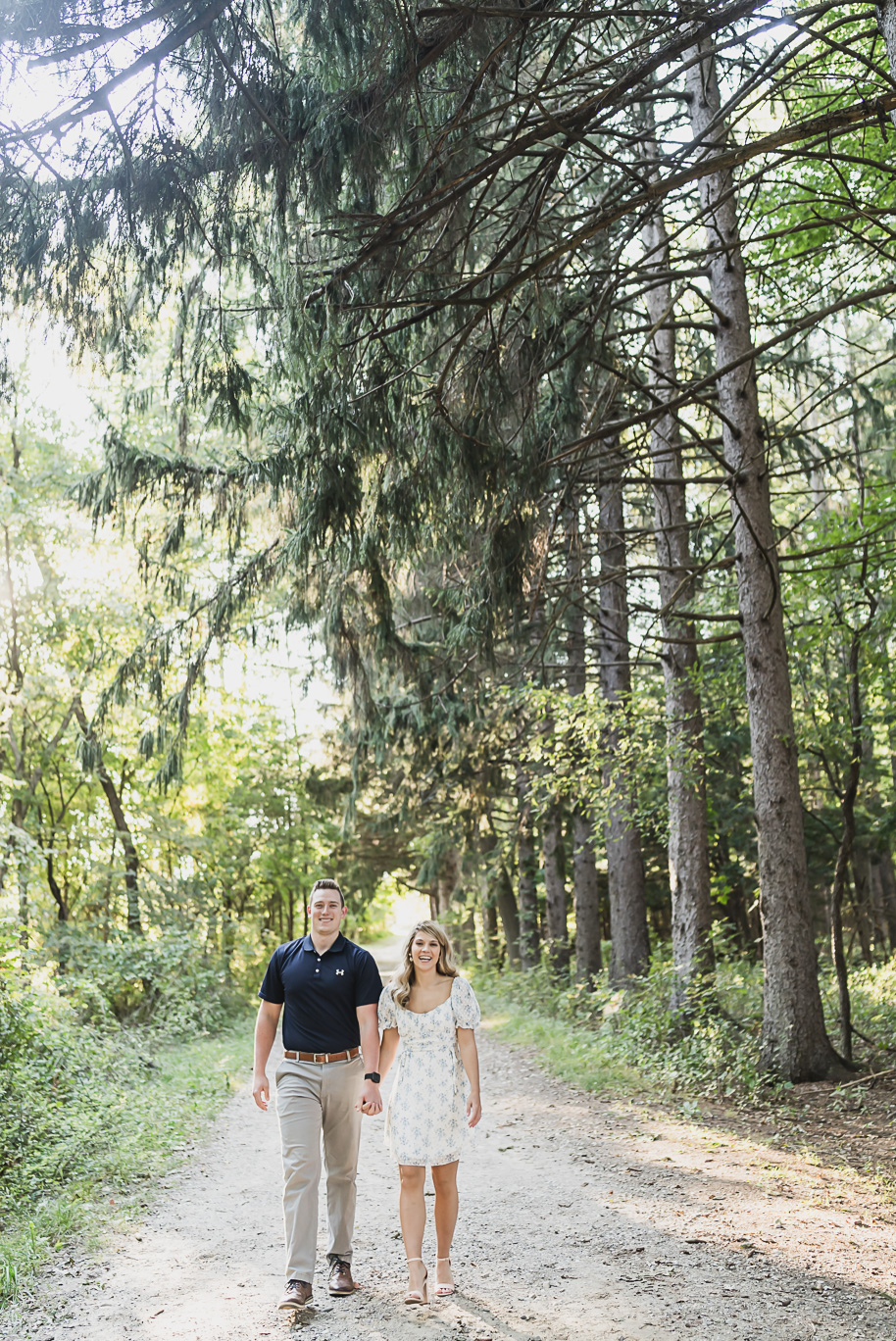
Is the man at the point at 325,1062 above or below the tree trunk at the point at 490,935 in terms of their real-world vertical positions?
above

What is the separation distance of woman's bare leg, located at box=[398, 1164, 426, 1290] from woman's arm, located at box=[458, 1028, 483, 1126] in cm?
32

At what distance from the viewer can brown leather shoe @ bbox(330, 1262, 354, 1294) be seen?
4602 mm

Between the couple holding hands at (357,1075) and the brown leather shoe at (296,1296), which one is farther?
the couple holding hands at (357,1075)

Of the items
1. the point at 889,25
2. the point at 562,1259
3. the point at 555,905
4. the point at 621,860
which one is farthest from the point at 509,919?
the point at 889,25

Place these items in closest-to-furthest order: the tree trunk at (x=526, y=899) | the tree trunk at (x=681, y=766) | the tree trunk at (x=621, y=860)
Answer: the tree trunk at (x=681, y=766) → the tree trunk at (x=621, y=860) → the tree trunk at (x=526, y=899)

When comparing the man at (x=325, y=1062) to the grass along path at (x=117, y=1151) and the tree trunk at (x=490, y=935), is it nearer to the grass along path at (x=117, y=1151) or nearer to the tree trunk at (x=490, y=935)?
the grass along path at (x=117, y=1151)

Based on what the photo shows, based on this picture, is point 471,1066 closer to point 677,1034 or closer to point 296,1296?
point 296,1296

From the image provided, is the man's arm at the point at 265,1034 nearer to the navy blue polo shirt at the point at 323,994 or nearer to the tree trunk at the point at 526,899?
the navy blue polo shirt at the point at 323,994

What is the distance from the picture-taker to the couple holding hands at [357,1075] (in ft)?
14.9

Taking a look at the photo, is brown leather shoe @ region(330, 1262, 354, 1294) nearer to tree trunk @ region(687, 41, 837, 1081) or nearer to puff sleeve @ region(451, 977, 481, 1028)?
puff sleeve @ region(451, 977, 481, 1028)

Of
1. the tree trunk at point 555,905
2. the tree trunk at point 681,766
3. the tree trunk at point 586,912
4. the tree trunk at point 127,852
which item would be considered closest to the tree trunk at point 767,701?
the tree trunk at point 681,766

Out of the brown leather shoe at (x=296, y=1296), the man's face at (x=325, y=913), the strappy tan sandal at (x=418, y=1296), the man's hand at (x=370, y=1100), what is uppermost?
the man's face at (x=325, y=913)

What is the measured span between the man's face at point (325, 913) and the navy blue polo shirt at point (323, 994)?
10 cm

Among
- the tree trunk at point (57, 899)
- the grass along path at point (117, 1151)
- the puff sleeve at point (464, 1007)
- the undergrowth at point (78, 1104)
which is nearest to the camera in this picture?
the puff sleeve at point (464, 1007)
